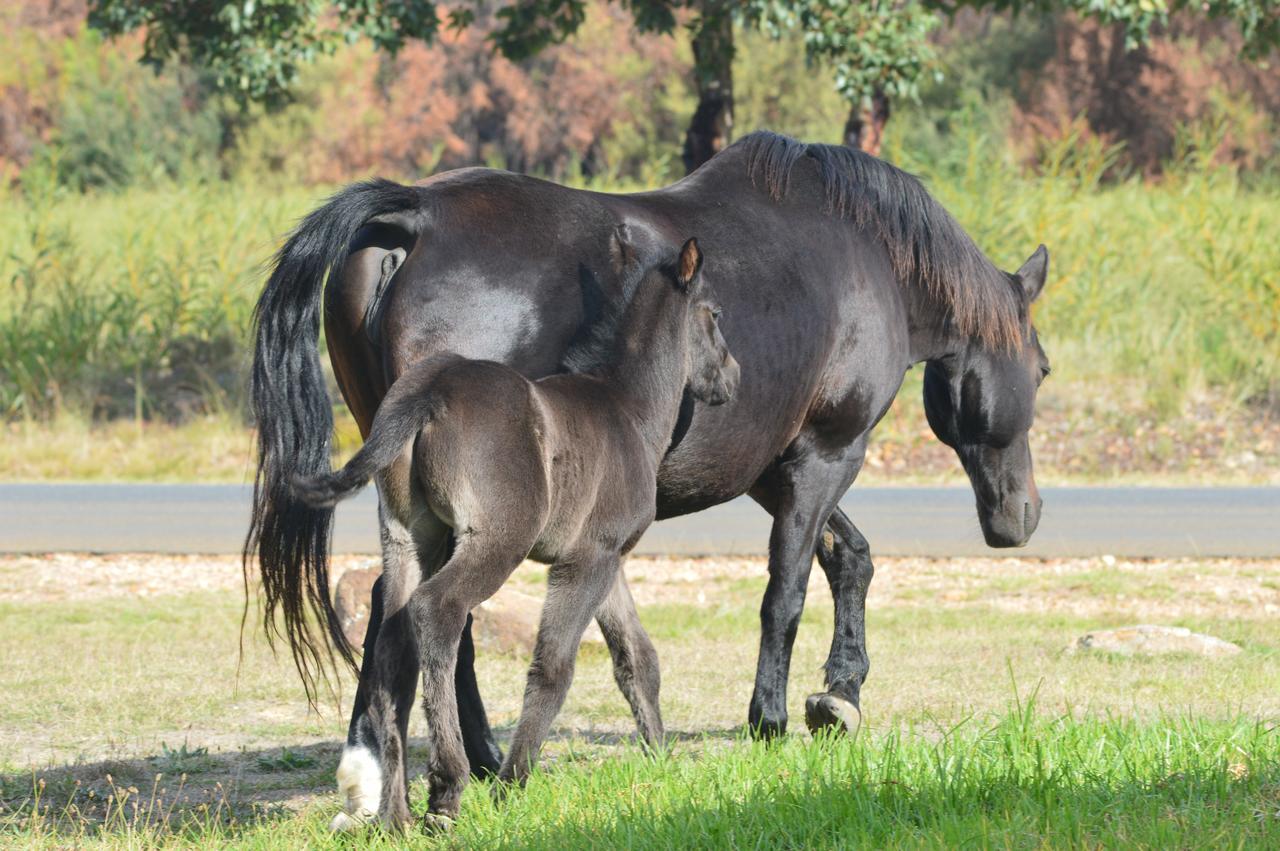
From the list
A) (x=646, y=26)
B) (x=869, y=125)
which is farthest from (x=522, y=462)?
(x=869, y=125)

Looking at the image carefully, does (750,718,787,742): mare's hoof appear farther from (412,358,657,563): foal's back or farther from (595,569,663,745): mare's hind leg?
(412,358,657,563): foal's back

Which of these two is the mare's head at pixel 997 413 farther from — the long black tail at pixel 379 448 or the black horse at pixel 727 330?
the long black tail at pixel 379 448

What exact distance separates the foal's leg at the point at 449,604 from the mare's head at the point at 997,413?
2.65 metres

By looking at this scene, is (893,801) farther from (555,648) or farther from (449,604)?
(449,604)

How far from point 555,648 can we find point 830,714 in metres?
1.60

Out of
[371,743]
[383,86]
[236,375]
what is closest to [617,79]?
[383,86]

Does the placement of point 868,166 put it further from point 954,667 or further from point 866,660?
point 954,667

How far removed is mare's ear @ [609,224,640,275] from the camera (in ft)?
15.5

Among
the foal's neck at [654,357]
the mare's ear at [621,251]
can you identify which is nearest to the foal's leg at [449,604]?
the foal's neck at [654,357]

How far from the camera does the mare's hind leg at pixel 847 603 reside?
5.89 meters

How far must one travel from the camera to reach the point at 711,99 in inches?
522

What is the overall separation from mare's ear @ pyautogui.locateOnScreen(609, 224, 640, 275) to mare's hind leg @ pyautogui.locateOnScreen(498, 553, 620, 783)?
3.25 ft

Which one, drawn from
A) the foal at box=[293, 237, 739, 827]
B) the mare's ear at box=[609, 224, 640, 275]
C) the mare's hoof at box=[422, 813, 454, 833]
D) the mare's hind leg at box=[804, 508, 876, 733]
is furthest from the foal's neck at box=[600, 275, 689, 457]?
the mare's hind leg at box=[804, 508, 876, 733]

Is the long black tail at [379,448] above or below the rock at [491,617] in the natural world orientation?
above
